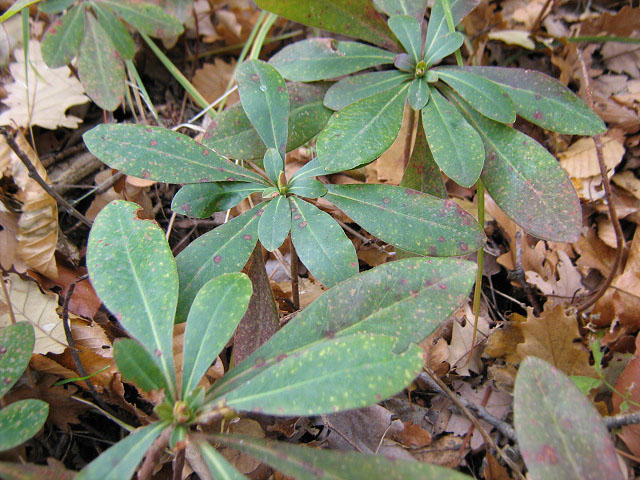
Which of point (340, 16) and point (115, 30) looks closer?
point (340, 16)

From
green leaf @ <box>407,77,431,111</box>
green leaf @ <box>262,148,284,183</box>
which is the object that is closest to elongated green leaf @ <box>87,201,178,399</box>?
green leaf @ <box>262,148,284,183</box>

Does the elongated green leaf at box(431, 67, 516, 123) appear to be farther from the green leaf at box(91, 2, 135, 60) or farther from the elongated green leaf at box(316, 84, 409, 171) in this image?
the green leaf at box(91, 2, 135, 60)

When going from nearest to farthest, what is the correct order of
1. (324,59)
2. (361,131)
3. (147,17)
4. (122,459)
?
(122,459)
(361,131)
(324,59)
(147,17)

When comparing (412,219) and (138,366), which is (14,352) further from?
(412,219)

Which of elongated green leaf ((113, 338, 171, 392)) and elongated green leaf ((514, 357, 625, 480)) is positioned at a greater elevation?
elongated green leaf ((113, 338, 171, 392))

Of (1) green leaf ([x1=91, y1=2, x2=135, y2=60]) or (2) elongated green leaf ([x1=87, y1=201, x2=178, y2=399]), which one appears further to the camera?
(1) green leaf ([x1=91, y1=2, x2=135, y2=60])

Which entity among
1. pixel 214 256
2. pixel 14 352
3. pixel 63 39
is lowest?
pixel 14 352

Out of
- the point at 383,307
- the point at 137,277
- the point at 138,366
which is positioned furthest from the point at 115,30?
the point at 383,307
